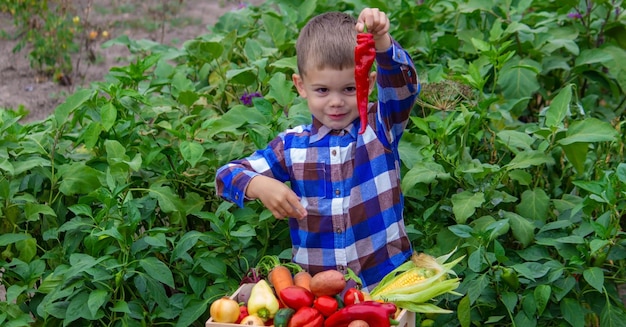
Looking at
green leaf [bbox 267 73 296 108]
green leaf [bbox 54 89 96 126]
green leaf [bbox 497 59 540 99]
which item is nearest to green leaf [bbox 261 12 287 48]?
green leaf [bbox 267 73 296 108]

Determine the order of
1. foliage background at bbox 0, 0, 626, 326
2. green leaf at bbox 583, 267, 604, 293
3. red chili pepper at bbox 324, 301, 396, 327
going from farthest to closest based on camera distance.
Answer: foliage background at bbox 0, 0, 626, 326 < green leaf at bbox 583, 267, 604, 293 < red chili pepper at bbox 324, 301, 396, 327

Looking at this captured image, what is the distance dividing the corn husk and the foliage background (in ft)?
1.09

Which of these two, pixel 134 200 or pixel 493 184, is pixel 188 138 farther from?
pixel 493 184

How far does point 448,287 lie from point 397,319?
0.23m

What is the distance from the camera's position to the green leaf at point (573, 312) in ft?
11.1

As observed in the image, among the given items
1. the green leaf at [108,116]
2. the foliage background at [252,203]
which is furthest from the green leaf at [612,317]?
the green leaf at [108,116]

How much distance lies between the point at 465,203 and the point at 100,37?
5.06m

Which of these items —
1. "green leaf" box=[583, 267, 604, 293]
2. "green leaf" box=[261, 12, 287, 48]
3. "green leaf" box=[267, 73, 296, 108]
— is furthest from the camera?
"green leaf" box=[261, 12, 287, 48]

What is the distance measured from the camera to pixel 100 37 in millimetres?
7938

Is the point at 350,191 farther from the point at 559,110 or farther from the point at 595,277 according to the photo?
the point at 559,110

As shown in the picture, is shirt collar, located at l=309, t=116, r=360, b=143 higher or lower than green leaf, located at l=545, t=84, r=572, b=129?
higher

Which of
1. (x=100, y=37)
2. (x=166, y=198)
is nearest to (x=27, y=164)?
(x=166, y=198)

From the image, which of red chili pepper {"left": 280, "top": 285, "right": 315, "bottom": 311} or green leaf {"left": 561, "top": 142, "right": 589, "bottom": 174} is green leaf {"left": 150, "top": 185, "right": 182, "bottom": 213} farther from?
green leaf {"left": 561, "top": 142, "right": 589, "bottom": 174}

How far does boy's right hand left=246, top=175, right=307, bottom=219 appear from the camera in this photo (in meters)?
2.98
